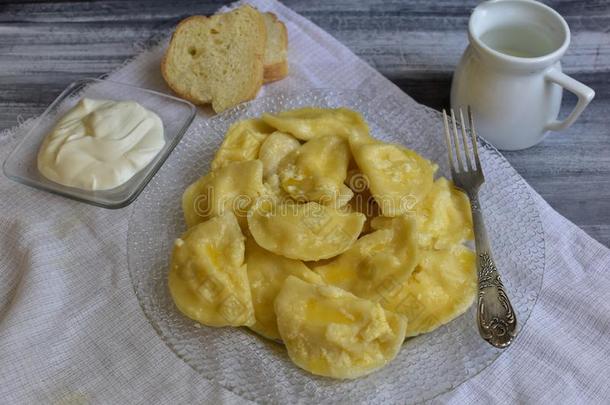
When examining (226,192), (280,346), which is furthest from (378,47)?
(280,346)

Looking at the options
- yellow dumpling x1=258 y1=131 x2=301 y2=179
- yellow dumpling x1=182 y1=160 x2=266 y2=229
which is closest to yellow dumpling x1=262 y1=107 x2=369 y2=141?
yellow dumpling x1=258 y1=131 x2=301 y2=179

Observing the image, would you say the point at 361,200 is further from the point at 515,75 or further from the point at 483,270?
the point at 515,75

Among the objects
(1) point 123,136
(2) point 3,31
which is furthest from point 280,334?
(2) point 3,31

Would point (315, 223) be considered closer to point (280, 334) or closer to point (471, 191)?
point (280, 334)

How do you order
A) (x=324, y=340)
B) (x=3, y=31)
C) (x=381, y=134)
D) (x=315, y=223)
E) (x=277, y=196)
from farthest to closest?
(x=3, y=31)
(x=381, y=134)
(x=277, y=196)
(x=315, y=223)
(x=324, y=340)

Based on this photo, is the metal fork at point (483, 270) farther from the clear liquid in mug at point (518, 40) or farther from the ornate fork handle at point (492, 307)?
the clear liquid in mug at point (518, 40)

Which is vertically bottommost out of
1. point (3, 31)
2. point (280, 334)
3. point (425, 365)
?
point (425, 365)
